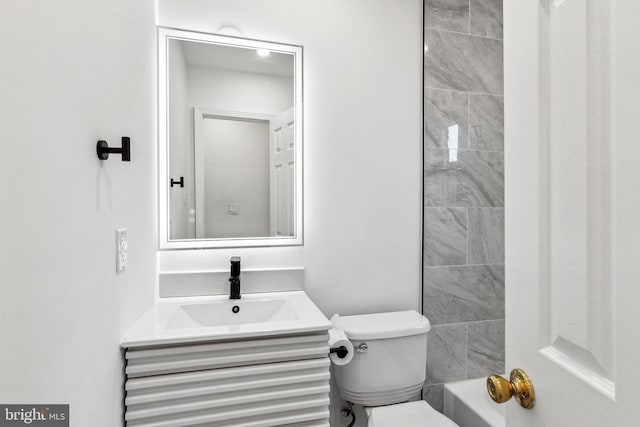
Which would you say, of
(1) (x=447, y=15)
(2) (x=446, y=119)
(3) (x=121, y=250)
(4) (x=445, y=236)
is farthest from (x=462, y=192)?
(3) (x=121, y=250)

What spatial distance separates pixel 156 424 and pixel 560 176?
118 centimetres

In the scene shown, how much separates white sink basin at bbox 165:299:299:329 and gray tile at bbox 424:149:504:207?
90 centimetres

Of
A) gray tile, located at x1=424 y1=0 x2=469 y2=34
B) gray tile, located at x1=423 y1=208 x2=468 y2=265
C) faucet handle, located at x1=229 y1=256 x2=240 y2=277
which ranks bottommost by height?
faucet handle, located at x1=229 y1=256 x2=240 y2=277

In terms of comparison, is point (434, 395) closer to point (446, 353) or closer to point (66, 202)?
point (446, 353)

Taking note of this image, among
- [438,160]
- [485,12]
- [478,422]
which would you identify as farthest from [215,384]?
[485,12]

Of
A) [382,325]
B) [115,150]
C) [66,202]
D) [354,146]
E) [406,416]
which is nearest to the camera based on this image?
[66,202]

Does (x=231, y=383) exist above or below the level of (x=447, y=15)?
below

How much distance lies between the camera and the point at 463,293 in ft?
5.92

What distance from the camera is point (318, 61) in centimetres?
165

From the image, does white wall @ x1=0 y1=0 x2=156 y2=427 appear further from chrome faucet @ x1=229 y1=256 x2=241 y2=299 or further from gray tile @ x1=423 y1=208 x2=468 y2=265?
gray tile @ x1=423 y1=208 x2=468 y2=265

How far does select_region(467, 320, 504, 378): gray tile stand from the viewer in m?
1.81

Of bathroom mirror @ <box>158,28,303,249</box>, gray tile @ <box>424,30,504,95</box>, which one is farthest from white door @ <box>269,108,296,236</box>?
gray tile @ <box>424,30,504,95</box>

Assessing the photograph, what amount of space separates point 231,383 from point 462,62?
180 centimetres

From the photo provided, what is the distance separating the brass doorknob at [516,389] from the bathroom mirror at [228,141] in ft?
3.71
